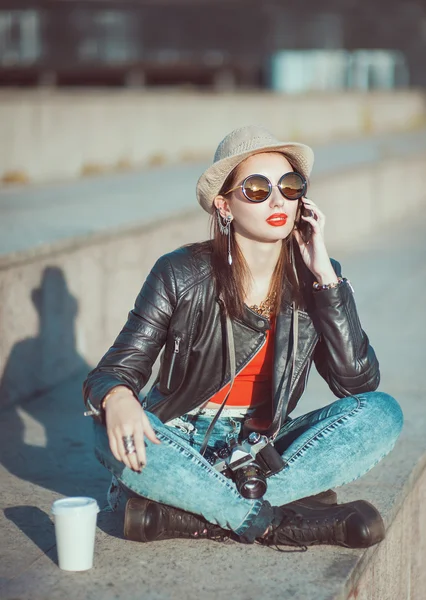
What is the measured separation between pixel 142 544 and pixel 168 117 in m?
14.9

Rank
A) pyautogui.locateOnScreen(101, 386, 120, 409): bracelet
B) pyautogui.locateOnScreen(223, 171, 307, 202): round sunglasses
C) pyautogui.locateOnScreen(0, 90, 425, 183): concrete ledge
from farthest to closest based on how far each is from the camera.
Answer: pyautogui.locateOnScreen(0, 90, 425, 183): concrete ledge < pyautogui.locateOnScreen(223, 171, 307, 202): round sunglasses < pyautogui.locateOnScreen(101, 386, 120, 409): bracelet

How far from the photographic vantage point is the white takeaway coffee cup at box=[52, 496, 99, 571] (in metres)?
2.81

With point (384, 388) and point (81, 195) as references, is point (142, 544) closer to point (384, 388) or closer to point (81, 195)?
point (384, 388)

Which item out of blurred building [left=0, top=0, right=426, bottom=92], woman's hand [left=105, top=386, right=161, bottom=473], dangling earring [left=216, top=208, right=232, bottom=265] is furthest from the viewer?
blurred building [left=0, top=0, right=426, bottom=92]

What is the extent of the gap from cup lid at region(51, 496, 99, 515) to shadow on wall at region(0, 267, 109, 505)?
0.92 metres

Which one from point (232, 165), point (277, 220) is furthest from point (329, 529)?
point (232, 165)

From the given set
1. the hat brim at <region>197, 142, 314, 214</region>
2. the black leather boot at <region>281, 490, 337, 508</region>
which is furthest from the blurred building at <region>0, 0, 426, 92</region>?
the black leather boot at <region>281, 490, 337, 508</region>

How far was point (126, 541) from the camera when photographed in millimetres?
3279

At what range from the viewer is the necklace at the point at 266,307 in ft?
11.5

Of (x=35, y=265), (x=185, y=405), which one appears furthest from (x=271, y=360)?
(x=35, y=265)

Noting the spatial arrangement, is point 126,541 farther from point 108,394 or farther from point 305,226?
point 305,226

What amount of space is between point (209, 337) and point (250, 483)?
53 cm

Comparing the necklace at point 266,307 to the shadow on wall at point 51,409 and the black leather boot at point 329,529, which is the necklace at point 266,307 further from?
the shadow on wall at point 51,409

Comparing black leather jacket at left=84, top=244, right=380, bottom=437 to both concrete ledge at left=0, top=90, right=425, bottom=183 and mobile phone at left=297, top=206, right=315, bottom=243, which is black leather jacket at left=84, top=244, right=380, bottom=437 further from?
concrete ledge at left=0, top=90, right=425, bottom=183
